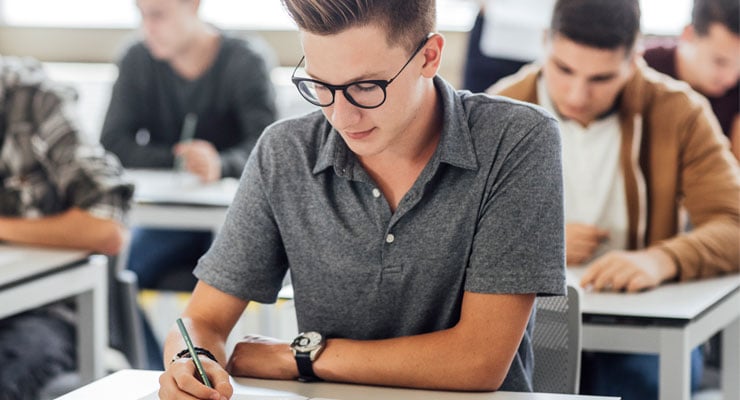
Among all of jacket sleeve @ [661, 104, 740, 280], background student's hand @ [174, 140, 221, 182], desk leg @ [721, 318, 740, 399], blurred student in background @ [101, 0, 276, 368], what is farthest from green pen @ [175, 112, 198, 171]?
desk leg @ [721, 318, 740, 399]

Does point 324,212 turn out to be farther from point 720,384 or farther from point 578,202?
point 720,384

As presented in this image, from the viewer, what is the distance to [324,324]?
165 cm

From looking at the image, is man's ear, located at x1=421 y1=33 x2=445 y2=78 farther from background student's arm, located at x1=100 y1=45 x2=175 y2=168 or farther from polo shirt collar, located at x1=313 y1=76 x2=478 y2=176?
background student's arm, located at x1=100 y1=45 x2=175 y2=168

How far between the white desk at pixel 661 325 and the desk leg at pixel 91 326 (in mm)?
1137

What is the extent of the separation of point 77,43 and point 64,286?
3219 millimetres

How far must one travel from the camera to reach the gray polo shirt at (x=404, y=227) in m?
1.52

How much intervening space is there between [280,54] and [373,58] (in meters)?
3.73

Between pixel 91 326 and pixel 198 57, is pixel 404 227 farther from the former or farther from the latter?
pixel 198 57

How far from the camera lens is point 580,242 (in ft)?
7.86

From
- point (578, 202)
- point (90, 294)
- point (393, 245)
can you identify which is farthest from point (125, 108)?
point (393, 245)

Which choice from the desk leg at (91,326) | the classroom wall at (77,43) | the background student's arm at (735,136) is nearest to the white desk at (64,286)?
the desk leg at (91,326)

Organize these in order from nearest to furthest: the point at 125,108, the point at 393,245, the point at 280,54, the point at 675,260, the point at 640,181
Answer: the point at 393,245
the point at 675,260
the point at 640,181
the point at 125,108
the point at 280,54

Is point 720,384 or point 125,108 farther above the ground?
point 125,108

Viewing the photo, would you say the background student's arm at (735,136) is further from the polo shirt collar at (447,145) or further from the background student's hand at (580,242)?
the polo shirt collar at (447,145)
